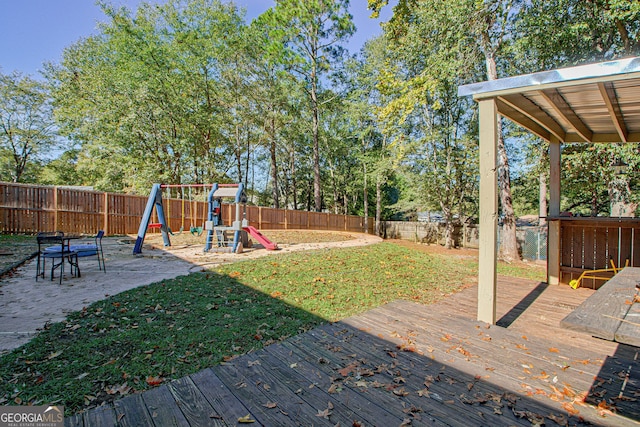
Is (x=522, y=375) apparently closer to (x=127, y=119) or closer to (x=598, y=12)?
(x=598, y=12)

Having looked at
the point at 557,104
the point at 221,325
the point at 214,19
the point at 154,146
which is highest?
the point at 214,19

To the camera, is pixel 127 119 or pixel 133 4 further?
pixel 133 4

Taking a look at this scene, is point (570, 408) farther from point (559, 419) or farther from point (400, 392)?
point (400, 392)

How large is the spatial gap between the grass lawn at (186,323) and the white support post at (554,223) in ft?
4.68

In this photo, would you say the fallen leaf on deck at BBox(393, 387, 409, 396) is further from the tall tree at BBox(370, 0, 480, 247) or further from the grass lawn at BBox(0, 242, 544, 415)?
the tall tree at BBox(370, 0, 480, 247)

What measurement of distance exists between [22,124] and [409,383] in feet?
88.9

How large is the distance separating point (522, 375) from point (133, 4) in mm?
23691

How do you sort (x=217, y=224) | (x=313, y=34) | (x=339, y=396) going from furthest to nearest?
(x=313, y=34)
(x=217, y=224)
(x=339, y=396)

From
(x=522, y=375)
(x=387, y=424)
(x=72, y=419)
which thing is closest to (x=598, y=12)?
(x=522, y=375)

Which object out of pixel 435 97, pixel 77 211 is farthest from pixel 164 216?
pixel 435 97

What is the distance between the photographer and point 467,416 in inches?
70.2

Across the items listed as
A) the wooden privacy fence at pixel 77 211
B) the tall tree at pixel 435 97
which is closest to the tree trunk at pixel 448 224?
the tall tree at pixel 435 97

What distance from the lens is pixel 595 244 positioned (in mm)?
4832

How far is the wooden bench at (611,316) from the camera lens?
1315 mm
